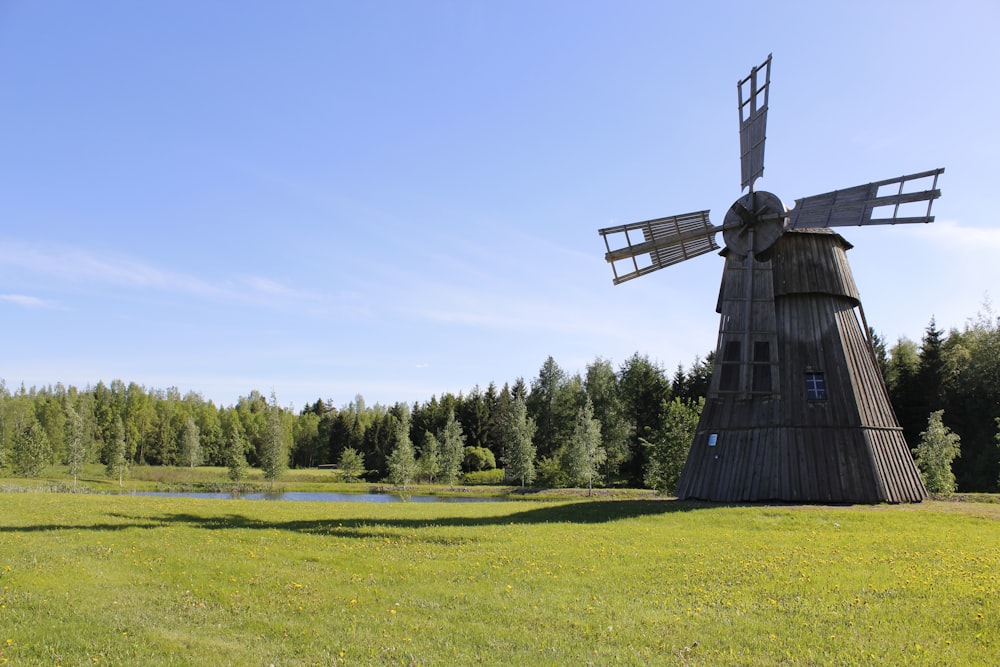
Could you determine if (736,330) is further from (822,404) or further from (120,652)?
(120,652)

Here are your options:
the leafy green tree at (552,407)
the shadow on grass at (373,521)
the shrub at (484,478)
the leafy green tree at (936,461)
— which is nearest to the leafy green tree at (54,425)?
the shrub at (484,478)

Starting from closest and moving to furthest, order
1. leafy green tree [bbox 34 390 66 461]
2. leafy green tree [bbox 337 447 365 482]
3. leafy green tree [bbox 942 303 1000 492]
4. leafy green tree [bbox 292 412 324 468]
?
leafy green tree [bbox 942 303 1000 492]
leafy green tree [bbox 337 447 365 482]
leafy green tree [bbox 34 390 66 461]
leafy green tree [bbox 292 412 324 468]

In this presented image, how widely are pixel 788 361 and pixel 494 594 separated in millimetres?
18135

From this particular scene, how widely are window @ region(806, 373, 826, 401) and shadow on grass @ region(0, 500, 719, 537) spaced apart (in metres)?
5.51

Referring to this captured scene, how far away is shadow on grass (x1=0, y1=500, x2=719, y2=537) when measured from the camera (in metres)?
17.4

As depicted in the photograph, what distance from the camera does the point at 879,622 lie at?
355 inches

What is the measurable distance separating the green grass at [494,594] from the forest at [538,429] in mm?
25096

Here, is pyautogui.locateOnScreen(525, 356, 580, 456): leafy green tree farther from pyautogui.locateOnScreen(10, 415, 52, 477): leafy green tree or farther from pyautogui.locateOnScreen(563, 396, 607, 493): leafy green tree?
pyautogui.locateOnScreen(10, 415, 52, 477): leafy green tree

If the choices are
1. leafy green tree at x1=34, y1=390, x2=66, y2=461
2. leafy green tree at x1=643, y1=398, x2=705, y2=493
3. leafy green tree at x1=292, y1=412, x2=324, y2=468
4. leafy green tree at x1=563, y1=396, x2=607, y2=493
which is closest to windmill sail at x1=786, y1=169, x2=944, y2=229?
leafy green tree at x1=643, y1=398, x2=705, y2=493

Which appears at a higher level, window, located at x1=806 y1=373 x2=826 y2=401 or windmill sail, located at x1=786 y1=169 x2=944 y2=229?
windmill sail, located at x1=786 y1=169 x2=944 y2=229

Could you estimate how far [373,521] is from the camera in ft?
66.8

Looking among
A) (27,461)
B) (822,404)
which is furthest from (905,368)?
(27,461)

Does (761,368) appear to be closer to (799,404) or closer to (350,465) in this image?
(799,404)

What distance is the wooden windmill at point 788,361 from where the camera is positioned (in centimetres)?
2322
